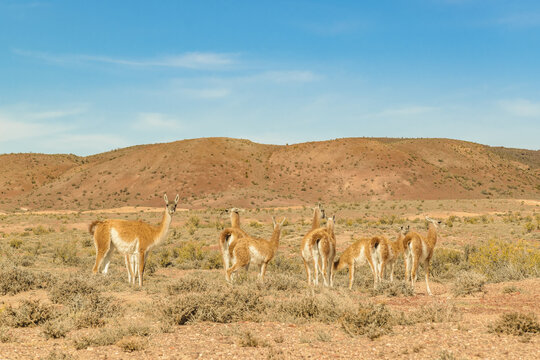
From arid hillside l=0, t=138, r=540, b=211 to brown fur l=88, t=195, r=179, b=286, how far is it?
49.9 m

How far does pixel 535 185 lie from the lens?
84750 millimetres

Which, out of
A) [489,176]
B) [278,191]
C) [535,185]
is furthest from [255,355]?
[535,185]

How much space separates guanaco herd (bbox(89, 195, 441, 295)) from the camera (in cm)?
1190

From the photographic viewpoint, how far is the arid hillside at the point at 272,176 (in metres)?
71.2

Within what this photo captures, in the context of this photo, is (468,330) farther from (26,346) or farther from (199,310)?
(26,346)

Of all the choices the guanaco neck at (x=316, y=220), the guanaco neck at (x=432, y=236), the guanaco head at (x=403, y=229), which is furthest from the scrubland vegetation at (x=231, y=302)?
the guanaco neck at (x=316, y=220)

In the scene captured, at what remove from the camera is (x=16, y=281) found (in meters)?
12.1

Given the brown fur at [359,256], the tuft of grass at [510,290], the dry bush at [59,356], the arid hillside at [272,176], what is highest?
the arid hillside at [272,176]

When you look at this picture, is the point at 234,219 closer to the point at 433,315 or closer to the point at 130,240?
the point at 130,240

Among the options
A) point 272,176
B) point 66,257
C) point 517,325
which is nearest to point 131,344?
point 517,325

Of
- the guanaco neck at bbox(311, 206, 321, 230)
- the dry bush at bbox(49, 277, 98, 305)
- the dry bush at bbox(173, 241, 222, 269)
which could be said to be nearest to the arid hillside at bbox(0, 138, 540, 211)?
the dry bush at bbox(173, 241, 222, 269)

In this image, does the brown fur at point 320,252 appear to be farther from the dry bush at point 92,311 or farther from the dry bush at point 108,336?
the dry bush at point 108,336

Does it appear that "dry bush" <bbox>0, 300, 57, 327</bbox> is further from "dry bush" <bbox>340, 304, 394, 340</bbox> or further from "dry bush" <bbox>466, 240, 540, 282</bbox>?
"dry bush" <bbox>466, 240, 540, 282</bbox>

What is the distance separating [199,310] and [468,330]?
14.7ft
